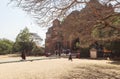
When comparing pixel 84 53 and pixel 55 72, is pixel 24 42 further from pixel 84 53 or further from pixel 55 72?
pixel 55 72

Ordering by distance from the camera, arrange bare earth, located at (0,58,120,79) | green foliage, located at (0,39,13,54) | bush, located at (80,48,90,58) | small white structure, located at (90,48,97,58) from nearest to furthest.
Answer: bare earth, located at (0,58,120,79)
small white structure, located at (90,48,97,58)
bush, located at (80,48,90,58)
green foliage, located at (0,39,13,54)

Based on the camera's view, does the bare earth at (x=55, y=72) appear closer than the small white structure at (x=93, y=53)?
Yes

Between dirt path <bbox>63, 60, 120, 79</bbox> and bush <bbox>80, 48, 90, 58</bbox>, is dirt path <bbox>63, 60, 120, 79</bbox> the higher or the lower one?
the lower one

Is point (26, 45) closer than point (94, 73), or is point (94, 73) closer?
point (94, 73)

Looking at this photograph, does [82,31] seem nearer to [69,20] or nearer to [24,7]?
[69,20]

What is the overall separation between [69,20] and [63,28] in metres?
1.44

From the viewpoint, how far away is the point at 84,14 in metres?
21.1

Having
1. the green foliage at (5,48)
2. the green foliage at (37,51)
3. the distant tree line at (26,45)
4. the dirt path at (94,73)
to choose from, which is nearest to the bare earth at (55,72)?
the dirt path at (94,73)

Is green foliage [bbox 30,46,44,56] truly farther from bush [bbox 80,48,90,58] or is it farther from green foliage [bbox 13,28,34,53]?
bush [bbox 80,48,90,58]

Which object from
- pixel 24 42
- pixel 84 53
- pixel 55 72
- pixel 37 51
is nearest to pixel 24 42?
pixel 24 42

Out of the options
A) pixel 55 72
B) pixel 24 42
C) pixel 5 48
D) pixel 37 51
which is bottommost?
pixel 55 72

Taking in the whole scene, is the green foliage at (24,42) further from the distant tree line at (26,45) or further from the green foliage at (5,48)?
the green foliage at (5,48)

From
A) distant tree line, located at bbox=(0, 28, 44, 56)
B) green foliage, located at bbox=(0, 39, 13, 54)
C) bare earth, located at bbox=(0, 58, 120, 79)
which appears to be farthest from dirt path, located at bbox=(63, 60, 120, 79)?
green foliage, located at bbox=(0, 39, 13, 54)

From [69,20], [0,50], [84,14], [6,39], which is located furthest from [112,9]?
[6,39]
